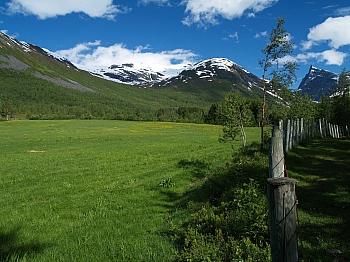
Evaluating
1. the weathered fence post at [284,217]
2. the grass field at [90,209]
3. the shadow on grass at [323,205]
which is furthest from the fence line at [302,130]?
the weathered fence post at [284,217]

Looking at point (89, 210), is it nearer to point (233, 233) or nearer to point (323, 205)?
point (233, 233)

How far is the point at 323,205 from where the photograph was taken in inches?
288

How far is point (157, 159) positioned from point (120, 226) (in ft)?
38.9

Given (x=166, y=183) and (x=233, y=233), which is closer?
(x=233, y=233)

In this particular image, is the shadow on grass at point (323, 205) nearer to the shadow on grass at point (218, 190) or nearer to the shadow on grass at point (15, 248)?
the shadow on grass at point (218, 190)

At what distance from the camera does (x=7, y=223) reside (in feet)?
26.6

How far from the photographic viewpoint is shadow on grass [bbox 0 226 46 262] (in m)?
6.00

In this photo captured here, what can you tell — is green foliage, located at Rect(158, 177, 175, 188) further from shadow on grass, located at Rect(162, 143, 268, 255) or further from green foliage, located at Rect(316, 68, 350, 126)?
green foliage, located at Rect(316, 68, 350, 126)

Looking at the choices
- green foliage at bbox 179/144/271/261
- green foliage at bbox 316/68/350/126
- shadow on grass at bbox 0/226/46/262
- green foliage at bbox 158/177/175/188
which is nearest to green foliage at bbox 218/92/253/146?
green foliage at bbox 158/177/175/188

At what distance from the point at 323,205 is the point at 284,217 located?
5375mm

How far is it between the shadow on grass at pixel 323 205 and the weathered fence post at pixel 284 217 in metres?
2.26

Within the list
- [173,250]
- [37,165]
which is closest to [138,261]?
A: [173,250]

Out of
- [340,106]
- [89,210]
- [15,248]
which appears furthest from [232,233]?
[340,106]

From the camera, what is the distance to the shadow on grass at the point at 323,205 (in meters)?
5.15
